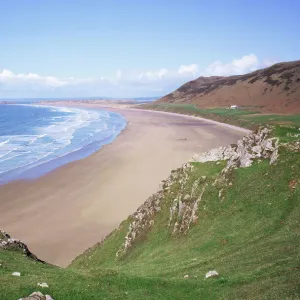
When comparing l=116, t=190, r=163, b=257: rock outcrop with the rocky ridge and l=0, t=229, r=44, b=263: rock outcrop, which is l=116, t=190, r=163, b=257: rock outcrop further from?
l=0, t=229, r=44, b=263: rock outcrop

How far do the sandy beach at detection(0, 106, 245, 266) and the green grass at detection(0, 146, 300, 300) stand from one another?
25.8 feet

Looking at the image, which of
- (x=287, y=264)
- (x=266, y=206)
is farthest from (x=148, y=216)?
(x=287, y=264)

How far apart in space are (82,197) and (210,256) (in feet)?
118

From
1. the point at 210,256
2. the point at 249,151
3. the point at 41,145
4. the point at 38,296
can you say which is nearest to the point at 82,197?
the point at 249,151

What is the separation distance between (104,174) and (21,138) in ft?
199

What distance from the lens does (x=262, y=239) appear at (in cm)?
2545

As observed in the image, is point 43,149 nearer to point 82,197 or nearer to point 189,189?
point 82,197

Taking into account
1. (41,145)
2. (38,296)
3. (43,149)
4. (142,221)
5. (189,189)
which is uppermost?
(189,189)

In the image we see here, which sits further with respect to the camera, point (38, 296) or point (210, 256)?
point (210, 256)

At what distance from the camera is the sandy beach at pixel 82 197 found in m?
43.4

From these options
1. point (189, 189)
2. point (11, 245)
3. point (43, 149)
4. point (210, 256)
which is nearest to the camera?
point (210, 256)

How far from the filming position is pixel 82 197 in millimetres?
57500

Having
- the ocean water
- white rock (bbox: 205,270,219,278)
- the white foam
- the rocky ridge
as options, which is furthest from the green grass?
the white foam

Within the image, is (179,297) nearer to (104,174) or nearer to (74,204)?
(74,204)
